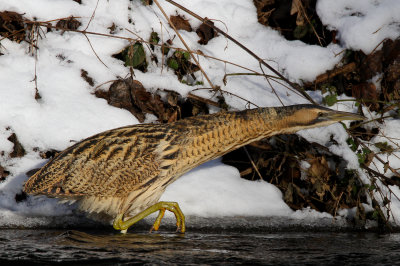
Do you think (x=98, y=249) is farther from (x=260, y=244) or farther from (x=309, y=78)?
(x=309, y=78)

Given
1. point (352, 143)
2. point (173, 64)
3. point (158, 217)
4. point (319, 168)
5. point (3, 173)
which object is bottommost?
point (158, 217)

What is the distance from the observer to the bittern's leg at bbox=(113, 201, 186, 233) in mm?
3498

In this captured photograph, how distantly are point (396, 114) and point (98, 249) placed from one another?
256 centimetres

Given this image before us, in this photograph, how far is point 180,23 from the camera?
4.89 m

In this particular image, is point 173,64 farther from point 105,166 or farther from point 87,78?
point 105,166

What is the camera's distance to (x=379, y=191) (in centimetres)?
374

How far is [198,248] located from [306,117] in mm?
1024

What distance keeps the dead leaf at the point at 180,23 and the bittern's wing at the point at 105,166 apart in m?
1.54

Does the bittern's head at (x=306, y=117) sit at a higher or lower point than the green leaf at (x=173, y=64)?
lower

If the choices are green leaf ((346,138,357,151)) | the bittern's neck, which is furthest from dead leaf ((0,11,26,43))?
green leaf ((346,138,357,151))

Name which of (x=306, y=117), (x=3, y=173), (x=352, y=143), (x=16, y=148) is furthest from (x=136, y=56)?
(x=352, y=143)

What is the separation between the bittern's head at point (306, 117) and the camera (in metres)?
3.41

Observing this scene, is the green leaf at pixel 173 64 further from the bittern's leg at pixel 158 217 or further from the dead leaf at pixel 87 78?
the bittern's leg at pixel 158 217

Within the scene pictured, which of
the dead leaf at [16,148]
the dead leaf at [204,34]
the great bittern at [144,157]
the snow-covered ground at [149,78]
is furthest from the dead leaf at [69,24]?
the great bittern at [144,157]
